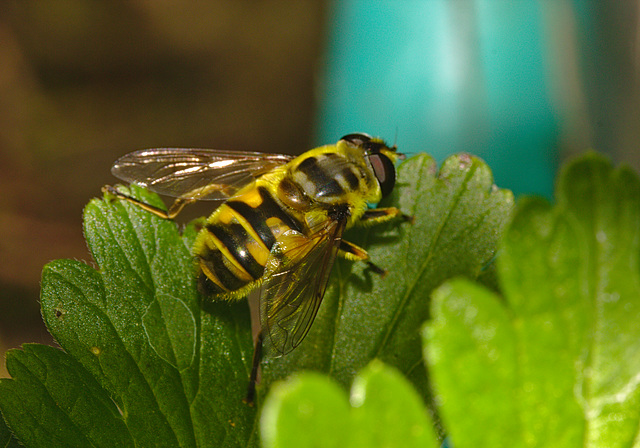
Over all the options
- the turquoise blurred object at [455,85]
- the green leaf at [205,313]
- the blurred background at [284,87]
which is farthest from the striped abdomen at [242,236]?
the turquoise blurred object at [455,85]

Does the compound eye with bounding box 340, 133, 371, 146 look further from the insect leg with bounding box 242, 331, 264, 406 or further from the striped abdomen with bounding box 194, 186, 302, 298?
the insect leg with bounding box 242, 331, 264, 406

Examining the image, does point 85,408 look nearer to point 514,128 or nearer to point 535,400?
point 535,400

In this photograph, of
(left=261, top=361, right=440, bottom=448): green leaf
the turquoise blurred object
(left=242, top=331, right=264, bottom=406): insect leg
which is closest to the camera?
(left=261, top=361, right=440, bottom=448): green leaf

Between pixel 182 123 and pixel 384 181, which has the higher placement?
pixel 384 181

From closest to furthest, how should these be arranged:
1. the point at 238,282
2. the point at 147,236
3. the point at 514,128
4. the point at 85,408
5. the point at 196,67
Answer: the point at 85,408
the point at 147,236
the point at 238,282
the point at 514,128
the point at 196,67

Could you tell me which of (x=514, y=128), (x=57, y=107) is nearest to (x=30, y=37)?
(x=57, y=107)

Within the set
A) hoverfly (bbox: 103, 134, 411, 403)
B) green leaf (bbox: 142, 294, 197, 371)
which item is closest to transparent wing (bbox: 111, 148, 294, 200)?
hoverfly (bbox: 103, 134, 411, 403)

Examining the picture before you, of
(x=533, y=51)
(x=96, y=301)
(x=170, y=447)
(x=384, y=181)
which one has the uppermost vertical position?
(x=533, y=51)
